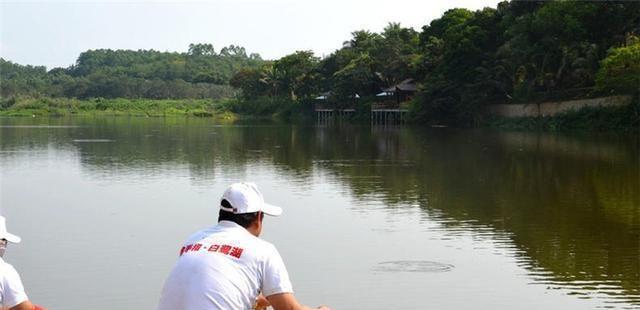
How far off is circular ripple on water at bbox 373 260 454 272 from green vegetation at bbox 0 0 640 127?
98.2 feet

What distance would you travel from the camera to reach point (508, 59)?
4716 centimetres

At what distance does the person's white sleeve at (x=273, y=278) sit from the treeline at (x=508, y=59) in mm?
36888

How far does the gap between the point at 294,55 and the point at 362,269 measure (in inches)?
2992

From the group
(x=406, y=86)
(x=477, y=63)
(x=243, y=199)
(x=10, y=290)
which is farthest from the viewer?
(x=406, y=86)

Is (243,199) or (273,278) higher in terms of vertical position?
(243,199)

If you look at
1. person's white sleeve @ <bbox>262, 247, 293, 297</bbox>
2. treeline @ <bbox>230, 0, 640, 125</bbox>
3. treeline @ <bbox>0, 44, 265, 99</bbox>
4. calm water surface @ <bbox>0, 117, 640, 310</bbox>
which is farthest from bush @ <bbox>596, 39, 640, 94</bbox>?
treeline @ <bbox>0, 44, 265, 99</bbox>

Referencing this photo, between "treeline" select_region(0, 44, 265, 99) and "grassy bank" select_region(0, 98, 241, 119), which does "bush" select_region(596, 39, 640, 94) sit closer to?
"grassy bank" select_region(0, 98, 241, 119)

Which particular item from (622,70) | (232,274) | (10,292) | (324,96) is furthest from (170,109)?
(232,274)

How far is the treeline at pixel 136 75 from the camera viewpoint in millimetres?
117250

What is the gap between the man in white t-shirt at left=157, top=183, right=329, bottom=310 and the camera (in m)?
3.70

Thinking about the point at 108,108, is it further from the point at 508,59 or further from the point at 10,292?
the point at 10,292

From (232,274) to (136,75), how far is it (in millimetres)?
136189

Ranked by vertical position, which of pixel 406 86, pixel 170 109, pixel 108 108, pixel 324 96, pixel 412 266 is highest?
pixel 406 86

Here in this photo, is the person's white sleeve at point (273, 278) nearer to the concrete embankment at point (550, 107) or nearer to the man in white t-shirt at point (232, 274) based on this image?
the man in white t-shirt at point (232, 274)
